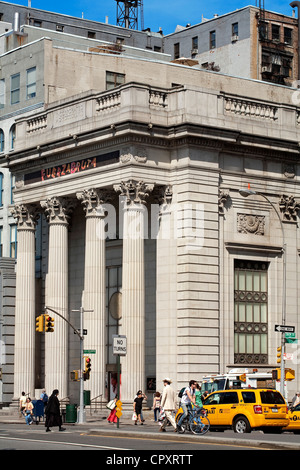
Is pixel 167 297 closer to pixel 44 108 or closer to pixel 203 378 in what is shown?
pixel 203 378

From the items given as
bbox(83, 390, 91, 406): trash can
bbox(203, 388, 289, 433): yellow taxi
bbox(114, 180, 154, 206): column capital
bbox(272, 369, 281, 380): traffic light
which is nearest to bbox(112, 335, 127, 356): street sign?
bbox(203, 388, 289, 433): yellow taxi

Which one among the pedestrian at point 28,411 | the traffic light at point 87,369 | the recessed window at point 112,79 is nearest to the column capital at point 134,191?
the traffic light at point 87,369

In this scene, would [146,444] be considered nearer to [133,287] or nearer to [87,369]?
[87,369]

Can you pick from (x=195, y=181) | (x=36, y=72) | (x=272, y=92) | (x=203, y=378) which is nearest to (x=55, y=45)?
(x=36, y=72)

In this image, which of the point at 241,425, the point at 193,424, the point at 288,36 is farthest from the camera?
the point at 288,36

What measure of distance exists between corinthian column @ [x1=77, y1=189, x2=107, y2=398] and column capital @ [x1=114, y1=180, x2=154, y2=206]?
3141mm

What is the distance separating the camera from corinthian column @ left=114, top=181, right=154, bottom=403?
180 ft

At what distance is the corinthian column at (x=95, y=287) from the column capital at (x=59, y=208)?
2936 millimetres

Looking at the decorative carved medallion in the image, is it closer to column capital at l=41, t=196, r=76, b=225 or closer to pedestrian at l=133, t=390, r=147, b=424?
column capital at l=41, t=196, r=76, b=225

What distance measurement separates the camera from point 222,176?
190 feet

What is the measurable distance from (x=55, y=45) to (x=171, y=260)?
2158 cm

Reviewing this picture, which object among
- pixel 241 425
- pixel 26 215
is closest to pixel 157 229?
pixel 26 215

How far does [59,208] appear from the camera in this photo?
61906 millimetres

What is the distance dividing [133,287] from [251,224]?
8.18 metres
